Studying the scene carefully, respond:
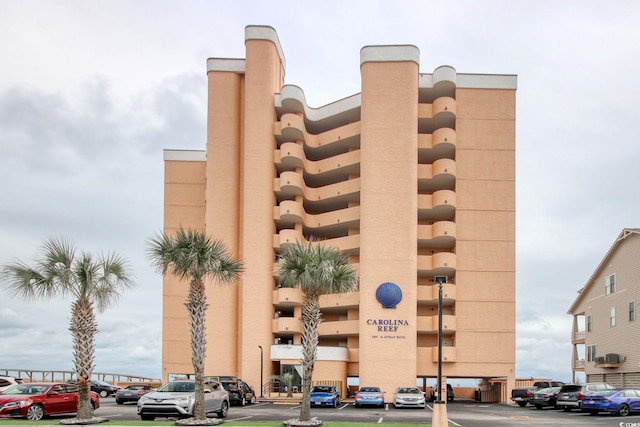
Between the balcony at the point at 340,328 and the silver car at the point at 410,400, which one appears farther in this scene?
the balcony at the point at 340,328

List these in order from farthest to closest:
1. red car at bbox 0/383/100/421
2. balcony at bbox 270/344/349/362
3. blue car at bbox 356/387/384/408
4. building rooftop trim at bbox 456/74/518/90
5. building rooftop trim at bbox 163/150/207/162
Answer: building rooftop trim at bbox 163/150/207/162
building rooftop trim at bbox 456/74/518/90
balcony at bbox 270/344/349/362
blue car at bbox 356/387/384/408
red car at bbox 0/383/100/421

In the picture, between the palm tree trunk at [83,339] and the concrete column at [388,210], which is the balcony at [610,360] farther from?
the palm tree trunk at [83,339]

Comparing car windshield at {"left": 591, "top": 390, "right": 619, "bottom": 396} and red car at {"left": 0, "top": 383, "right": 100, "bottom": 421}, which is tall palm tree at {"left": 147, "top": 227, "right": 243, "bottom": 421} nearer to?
red car at {"left": 0, "top": 383, "right": 100, "bottom": 421}

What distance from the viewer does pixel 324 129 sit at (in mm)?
69625

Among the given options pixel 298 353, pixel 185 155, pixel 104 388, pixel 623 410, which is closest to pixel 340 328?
pixel 298 353

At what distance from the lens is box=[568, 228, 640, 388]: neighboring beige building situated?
4876 centimetres

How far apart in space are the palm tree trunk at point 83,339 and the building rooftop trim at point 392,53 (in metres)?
39.0

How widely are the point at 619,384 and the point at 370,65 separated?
32994 mm

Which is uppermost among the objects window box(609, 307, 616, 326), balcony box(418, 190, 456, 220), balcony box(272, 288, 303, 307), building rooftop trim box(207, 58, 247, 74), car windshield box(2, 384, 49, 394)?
building rooftop trim box(207, 58, 247, 74)

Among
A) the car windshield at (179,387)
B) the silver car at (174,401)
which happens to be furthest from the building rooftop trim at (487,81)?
the car windshield at (179,387)

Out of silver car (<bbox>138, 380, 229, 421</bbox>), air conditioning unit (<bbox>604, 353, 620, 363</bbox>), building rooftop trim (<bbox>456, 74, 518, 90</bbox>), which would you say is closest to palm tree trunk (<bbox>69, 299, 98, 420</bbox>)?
silver car (<bbox>138, 380, 229, 421</bbox>)

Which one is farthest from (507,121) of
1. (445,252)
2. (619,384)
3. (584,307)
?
(619,384)

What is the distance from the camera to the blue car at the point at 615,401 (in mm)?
34625

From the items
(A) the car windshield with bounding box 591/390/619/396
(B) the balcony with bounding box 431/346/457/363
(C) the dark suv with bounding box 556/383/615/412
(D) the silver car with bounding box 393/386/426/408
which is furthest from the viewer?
(B) the balcony with bounding box 431/346/457/363
